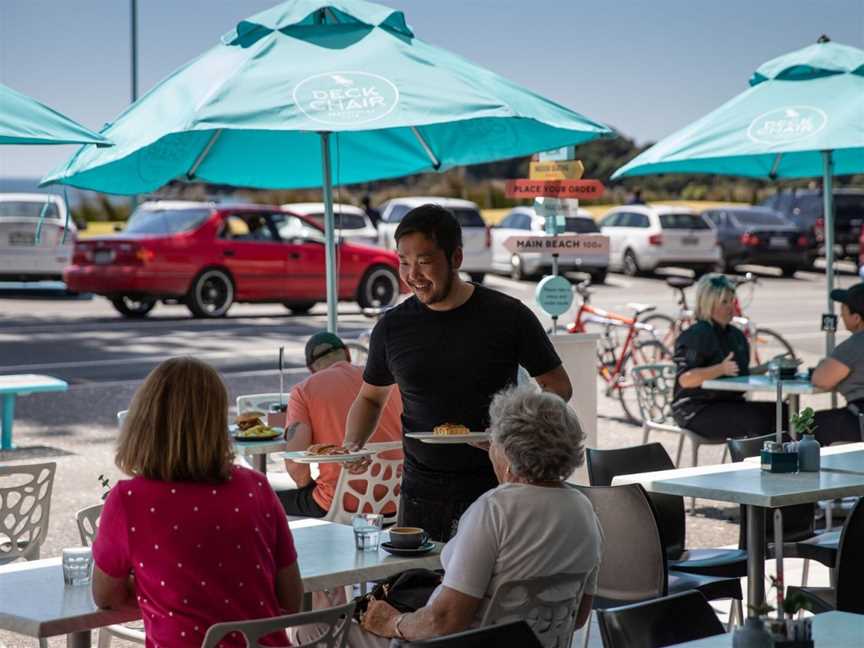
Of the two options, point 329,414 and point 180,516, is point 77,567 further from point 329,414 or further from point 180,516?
point 329,414

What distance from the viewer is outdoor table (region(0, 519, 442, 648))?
4023 millimetres

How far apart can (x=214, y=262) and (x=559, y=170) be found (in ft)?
40.2

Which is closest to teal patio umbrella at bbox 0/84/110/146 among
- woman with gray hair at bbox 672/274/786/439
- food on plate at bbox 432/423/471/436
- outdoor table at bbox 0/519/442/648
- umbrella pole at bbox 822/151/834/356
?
outdoor table at bbox 0/519/442/648

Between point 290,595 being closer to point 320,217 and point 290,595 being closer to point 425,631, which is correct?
point 425,631

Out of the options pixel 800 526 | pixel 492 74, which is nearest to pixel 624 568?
pixel 800 526

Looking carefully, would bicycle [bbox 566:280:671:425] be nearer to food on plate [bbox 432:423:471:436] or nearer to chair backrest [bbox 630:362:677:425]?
chair backrest [bbox 630:362:677:425]

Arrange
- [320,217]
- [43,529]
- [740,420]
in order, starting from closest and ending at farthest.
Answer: [43,529] < [740,420] < [320,217]

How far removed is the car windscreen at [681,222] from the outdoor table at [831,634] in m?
28.2

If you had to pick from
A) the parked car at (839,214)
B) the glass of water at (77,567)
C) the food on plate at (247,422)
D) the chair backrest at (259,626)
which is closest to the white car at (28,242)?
the food on plate at (247,422)

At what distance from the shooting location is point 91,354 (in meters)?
17.4

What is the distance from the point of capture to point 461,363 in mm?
5121

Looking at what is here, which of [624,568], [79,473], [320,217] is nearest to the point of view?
[624,568]

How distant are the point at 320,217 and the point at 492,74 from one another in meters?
21.7

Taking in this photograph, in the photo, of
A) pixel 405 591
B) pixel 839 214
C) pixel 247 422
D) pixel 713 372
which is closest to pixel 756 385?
pixel 713 372
